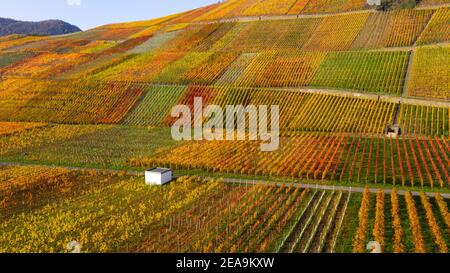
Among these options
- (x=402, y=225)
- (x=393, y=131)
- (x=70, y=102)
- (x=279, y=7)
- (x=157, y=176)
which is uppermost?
(x=279, y=7)

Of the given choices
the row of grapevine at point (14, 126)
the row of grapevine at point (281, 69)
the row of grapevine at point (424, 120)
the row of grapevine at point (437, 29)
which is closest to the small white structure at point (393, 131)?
the row of grapevine at point (424, 120)

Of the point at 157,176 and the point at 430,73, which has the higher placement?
the point at 430,73

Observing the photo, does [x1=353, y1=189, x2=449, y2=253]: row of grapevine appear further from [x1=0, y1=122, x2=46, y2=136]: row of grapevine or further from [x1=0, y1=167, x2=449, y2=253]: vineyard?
[x1=0, y1=122, x2=46, y2=136]: row of grapevine

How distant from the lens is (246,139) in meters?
48.1

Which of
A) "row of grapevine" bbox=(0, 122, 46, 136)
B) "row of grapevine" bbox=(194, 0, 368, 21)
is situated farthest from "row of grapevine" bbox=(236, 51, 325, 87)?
"row of grapevine" bbox=(0, 122, 46, 136)

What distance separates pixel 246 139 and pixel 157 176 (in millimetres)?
16238

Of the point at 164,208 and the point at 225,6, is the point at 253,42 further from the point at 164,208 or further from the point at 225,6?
the point at 164,208

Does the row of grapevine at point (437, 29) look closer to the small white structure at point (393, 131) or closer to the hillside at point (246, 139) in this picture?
the hillside at point (246, 139)

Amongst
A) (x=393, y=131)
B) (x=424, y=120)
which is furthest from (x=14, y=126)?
(x=424, y=120)

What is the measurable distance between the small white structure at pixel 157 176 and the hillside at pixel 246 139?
33.4 inches

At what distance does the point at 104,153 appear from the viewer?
44219 mm

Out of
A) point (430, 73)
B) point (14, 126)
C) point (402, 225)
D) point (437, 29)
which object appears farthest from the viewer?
point (437, 29)

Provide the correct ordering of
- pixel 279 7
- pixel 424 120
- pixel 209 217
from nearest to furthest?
pixel 209 217 < pixel 424 120 < pixel 279 7

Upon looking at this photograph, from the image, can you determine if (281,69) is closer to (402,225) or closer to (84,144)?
(84,144)
